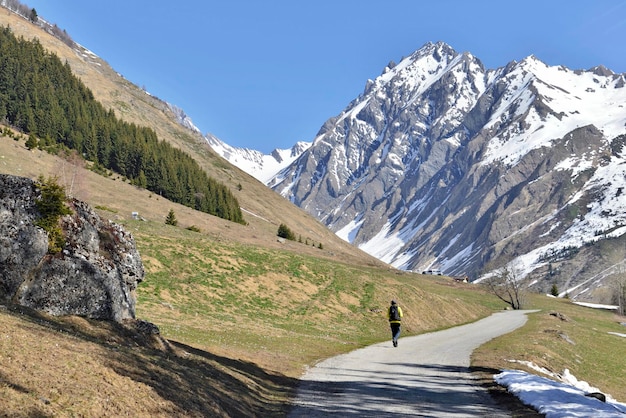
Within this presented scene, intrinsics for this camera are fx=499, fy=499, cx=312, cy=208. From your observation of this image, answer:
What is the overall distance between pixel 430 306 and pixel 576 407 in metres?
43.1

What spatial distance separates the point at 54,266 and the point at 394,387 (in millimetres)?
12740

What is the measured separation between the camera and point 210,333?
2892 centimetres

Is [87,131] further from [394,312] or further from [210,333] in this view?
[394,312]

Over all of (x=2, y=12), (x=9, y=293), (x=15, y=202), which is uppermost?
(x=2, y=12)

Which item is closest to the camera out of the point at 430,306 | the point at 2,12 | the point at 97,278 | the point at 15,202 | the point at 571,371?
the point at 15,202

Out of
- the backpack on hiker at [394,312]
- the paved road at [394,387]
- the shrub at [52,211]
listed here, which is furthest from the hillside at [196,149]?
the shrub at [52,211]

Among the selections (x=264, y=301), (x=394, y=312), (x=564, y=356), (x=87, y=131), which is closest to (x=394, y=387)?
(x=394, y=312)

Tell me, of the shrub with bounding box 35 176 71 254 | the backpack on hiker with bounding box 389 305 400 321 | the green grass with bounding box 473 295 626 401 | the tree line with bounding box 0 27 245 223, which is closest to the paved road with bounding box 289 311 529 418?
the backpack on hiker with bounding box 389 305 400 321

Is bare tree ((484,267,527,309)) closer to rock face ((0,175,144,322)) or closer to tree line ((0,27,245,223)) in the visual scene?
tree line ((0,27,245,223))

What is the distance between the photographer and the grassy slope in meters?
11.1

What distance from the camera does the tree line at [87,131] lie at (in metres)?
107

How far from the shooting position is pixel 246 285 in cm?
4584

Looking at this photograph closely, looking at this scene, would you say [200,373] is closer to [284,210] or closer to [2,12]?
[284,210]

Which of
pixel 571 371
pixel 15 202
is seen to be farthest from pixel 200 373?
pixel 571 371
